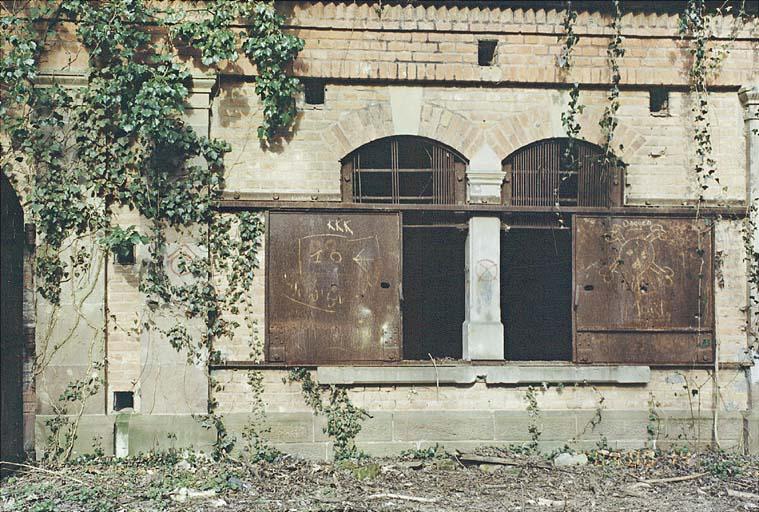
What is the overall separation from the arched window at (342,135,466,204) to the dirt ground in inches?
118

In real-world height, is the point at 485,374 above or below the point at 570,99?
below

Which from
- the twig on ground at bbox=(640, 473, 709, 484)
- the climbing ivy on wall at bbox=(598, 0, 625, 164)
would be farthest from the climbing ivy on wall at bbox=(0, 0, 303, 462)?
the twig on ground at bbox=(640, 473, 709, 484)

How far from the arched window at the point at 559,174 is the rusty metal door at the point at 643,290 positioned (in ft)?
1.01

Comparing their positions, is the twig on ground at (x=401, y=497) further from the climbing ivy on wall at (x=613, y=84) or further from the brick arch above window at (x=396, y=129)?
the climbing ivy on wall at (x=613, y=84)

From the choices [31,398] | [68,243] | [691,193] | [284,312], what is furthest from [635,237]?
[31,398]

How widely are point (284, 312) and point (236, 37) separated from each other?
318cm

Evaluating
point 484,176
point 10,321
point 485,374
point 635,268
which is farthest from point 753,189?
point 10,321

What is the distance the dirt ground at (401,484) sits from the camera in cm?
789

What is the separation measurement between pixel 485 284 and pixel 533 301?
2515 millimetres

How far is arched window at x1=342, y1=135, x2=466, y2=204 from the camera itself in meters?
Answer: 9.63

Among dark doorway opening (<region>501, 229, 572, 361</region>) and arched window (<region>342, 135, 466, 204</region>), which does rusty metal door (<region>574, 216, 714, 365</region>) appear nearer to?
dark doorway opening (<region>501, 229, 572, 361</region>)

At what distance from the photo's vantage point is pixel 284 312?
9453 millimetres

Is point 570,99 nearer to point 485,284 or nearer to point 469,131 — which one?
point 469,131

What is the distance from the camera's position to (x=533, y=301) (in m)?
12.0
